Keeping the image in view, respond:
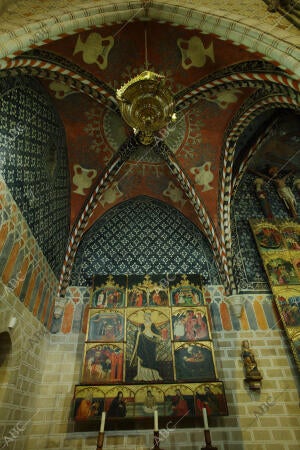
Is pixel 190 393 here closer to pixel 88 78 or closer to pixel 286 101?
pixel 286 101

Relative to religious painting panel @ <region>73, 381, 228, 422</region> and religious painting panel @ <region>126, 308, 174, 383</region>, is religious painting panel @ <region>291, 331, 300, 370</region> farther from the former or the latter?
religious painting panel @ <region>126, 308, 174, 383</region>

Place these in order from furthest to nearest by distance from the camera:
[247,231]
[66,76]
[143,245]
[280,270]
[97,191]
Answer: [247,231] → [143,245] → [97,191] → [280,270] → [66,76]

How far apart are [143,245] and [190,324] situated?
283 centimetres

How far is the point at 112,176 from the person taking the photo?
882 centimetres

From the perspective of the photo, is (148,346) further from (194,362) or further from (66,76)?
(66,76)

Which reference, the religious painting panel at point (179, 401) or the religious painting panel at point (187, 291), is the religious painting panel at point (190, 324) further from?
the religious painting panel at point (179, 401)

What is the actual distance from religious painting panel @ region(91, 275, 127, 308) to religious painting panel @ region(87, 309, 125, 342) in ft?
0.66

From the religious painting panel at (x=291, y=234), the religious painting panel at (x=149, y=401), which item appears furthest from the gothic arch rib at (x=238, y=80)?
the religious painting panel at (x=149, y=401)

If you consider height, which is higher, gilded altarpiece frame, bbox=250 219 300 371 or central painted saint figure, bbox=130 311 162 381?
gilded altarpiece frame, bbox=250 219 300 371

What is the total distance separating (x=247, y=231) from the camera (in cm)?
918

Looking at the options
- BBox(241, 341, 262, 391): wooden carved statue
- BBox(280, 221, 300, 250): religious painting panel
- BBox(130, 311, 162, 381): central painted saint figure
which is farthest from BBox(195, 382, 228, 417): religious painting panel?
BBox(280, 221, 300, 250): religious painting panel

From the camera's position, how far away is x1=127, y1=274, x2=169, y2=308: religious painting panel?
25.0 feet

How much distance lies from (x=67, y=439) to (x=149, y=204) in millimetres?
6739

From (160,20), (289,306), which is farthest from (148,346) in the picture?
(160,20)
